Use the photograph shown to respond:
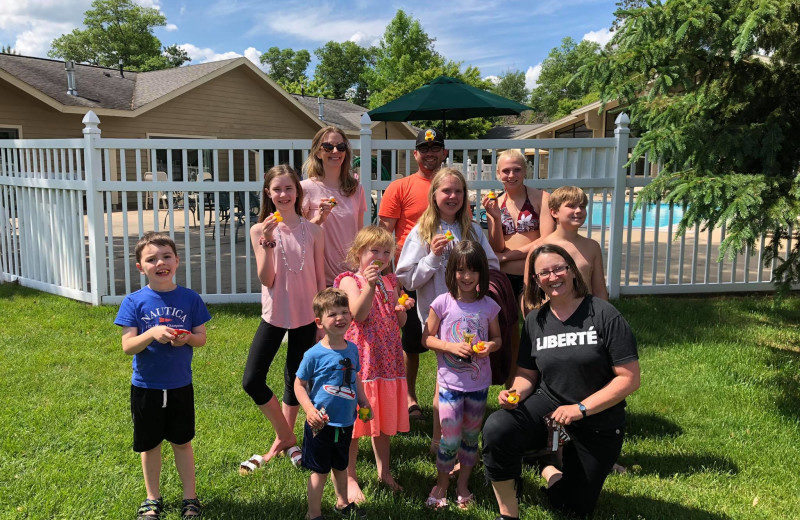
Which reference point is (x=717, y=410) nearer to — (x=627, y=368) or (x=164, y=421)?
(x=627, y=368)

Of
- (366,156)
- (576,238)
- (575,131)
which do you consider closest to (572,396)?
(576,238)

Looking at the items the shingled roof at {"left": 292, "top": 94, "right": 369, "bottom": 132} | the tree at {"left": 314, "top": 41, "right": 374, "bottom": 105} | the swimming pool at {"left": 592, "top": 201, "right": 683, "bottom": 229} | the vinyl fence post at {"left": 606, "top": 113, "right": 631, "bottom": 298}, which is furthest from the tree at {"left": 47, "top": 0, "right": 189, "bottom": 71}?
the vinyl fence post at {"left": 606, "top": 113, "right": 631, "bottom": 298}

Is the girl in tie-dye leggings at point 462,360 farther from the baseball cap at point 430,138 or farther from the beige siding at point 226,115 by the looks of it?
the beige siding at point 226,115

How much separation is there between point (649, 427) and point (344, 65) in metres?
75.3

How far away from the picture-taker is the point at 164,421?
248 cm

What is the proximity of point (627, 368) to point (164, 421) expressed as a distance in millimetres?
1959

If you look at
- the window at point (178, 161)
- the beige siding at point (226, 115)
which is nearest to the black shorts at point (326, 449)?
the window at point (178, 161)

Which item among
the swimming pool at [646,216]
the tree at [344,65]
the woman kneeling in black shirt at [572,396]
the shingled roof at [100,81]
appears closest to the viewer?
the woman kneeling in black shirt at [572,396]

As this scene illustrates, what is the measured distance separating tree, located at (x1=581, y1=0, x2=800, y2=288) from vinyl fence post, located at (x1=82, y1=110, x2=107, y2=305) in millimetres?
4776

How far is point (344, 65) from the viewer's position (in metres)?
73.8

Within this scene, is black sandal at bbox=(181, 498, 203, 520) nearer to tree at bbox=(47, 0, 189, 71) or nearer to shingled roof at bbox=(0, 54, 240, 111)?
shingled roof at bbox=(0, 54, 240, 111)

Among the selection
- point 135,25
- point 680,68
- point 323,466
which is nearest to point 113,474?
point 323,466

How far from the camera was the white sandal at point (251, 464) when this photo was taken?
2951mm

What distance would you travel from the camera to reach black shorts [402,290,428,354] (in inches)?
135
